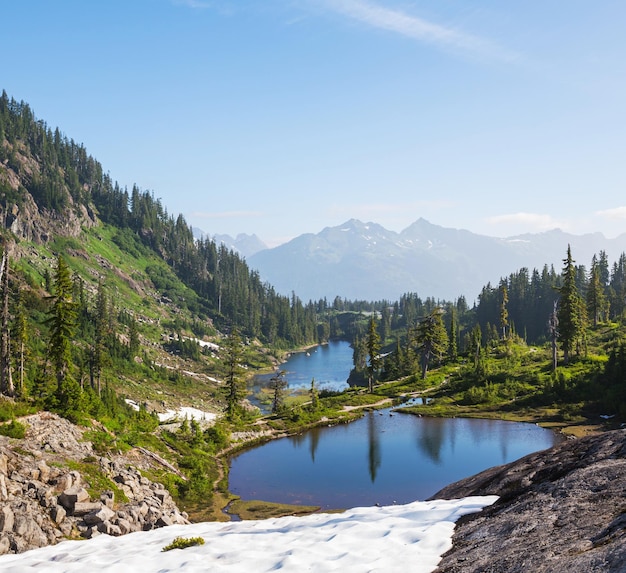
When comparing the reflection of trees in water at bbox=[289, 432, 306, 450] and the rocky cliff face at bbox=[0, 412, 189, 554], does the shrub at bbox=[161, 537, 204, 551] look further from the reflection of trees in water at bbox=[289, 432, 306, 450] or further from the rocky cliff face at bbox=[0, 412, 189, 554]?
the reflection of trees in water at bbox=[289, 432, 306, 450]

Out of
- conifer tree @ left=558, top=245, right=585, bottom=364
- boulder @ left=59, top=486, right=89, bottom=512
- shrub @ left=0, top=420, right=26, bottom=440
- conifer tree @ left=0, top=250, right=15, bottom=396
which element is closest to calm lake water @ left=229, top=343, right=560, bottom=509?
shrub @ left=0, top=420, right=26, bottom=440

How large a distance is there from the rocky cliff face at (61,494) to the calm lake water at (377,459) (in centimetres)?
1644

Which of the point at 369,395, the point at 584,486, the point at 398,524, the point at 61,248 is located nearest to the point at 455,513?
the point at 398,524

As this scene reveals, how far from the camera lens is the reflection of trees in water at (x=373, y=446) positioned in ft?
182

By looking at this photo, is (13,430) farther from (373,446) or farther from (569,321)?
(569,321)

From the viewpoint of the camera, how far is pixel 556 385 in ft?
253

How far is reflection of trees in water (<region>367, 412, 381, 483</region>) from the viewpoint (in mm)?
55425

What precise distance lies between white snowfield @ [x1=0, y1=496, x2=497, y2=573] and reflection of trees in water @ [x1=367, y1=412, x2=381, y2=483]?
1251 inches

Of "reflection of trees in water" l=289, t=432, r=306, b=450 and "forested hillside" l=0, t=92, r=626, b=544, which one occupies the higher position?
"forested hillside" l=0, t=92, r=626, b=544

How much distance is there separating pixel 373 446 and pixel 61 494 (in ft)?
145

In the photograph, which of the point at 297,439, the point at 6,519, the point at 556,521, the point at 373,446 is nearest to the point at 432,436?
the point at 373,446

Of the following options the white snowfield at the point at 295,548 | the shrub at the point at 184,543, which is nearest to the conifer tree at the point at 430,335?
the white snowfield at the point at 295,548

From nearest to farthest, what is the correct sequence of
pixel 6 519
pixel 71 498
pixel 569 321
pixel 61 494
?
pixel 6 519
pixel 71 498
pixel 61 494
pixel 569 321

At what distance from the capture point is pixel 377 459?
193ft
